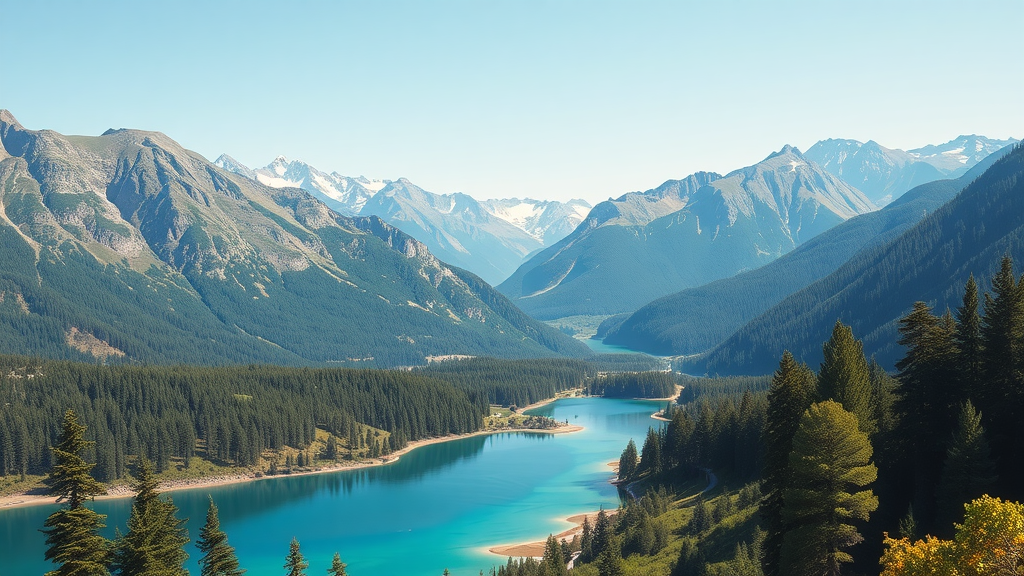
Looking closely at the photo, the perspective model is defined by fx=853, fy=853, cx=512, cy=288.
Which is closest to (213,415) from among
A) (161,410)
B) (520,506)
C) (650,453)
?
(161,410)

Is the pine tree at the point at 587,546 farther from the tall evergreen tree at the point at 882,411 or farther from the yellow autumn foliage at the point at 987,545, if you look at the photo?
the yellow autumn foliage at the point at 987,545

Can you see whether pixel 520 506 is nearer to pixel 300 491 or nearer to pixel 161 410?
pixel 300 491

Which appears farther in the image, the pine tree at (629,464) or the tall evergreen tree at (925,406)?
the pine tree at (629,464)

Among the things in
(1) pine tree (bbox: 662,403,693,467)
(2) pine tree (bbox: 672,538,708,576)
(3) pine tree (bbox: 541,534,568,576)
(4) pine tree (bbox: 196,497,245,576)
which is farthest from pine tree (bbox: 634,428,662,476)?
(4) pine tree (bbox: 196,497,245,576)

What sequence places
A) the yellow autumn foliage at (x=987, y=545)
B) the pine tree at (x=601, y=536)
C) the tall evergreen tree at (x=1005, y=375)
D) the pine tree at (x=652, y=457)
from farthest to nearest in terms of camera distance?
the pine tree at (x=652, y=457) → the pine tree at (x=601, y=536) → the tall evergreen tree at (x=1005, y=375) → the yellow autumn foliage at (x=987, y=545)

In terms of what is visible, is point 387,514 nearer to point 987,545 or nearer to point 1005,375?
point 1005,375

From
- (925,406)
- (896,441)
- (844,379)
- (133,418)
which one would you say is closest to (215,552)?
(844,379)

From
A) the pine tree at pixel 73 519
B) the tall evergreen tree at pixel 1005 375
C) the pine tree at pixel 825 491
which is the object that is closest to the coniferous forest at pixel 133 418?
the pine tree at pixel 73 519

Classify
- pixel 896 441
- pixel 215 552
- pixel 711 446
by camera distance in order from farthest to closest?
pixel 711 446 → pixel 896 441 → pixel 215 552
